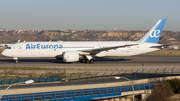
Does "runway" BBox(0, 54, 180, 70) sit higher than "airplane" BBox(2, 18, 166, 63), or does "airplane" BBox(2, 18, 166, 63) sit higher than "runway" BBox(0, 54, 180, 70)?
"airplane" BBox(2, 18, 166, 63)

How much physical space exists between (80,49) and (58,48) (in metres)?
4.88

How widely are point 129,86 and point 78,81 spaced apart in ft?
23.7

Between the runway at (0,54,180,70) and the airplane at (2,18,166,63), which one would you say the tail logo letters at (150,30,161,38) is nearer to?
the airplane at (2,18,166,63)

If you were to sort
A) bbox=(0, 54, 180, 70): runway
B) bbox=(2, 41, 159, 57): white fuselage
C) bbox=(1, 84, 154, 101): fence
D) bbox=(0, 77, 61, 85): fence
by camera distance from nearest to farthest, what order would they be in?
bbox=(1, 84, 154, 101): fence → bbox=(0, 77, 61, 85): fence → bbox=(0, 54, 180, 70): runway → bbox=(2, 41, 159, 57): white fuselage

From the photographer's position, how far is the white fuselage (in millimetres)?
48469

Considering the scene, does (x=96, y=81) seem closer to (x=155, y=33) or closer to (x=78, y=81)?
(x=78, y=81)

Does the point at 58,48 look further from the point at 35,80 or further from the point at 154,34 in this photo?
the point at 154,34

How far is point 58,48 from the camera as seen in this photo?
163 ft

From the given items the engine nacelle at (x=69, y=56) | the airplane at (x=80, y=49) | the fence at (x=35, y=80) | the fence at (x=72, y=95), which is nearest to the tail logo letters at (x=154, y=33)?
the airplane at (x=80, y=49)

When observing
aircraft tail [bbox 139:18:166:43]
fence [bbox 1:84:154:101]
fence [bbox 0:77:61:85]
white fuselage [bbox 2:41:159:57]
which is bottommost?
fence [bbox 1:84:154:101]

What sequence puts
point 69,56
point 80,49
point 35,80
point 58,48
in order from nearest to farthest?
point 35,80 < point 69,56 < point 58,48 < point 80,49

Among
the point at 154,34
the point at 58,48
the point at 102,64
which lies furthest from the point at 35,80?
the point at 154,34

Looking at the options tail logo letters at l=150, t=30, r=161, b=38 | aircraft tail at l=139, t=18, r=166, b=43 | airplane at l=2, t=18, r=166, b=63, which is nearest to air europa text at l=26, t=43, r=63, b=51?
airplane at l=2, t=18, r=166, b=63

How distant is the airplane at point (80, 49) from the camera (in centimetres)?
4831
